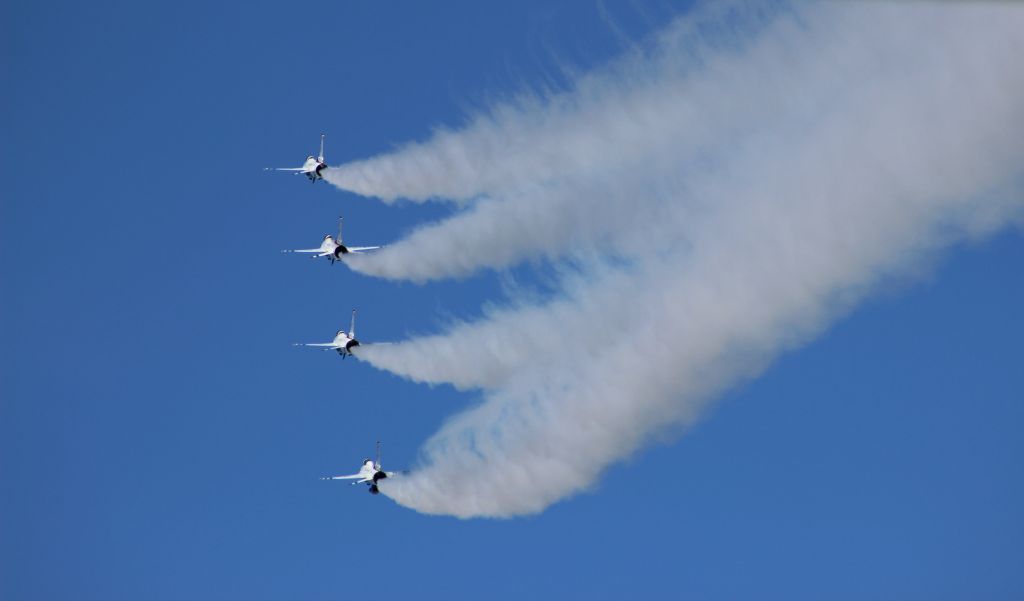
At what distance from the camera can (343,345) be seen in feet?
200

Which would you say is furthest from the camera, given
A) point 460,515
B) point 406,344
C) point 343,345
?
point 343,345

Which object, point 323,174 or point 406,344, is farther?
point 323,174

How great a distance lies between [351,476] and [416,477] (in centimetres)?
474

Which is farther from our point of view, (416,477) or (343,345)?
(343,345)

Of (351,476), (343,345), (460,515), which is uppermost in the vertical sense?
(343,345)

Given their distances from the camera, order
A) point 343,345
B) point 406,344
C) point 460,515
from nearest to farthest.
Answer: point 460,515 → point 406,344 → point 343,345

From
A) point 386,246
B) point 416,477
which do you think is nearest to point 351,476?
point 416,477

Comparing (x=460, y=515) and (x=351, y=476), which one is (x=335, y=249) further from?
(x=460, y=515)

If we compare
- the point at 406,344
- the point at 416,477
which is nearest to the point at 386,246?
the point at 406,344

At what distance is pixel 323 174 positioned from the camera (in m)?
62.6

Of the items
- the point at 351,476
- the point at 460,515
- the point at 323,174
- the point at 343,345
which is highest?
the point at 323,174

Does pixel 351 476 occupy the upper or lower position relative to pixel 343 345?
lower

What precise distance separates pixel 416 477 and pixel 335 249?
10110 millimetres

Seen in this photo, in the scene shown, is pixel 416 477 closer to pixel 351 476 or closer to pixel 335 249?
pixel 351 476
